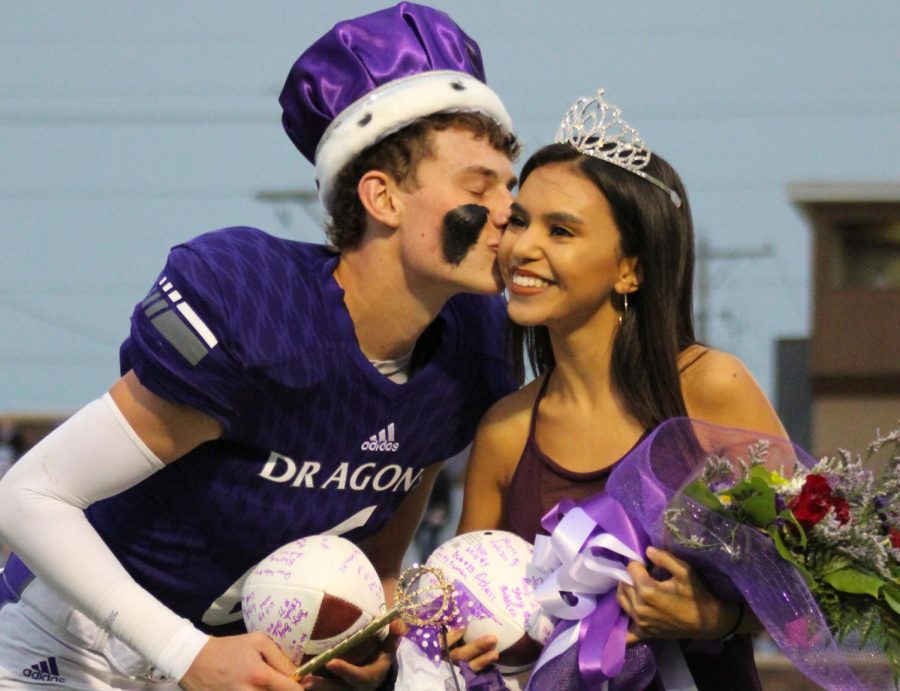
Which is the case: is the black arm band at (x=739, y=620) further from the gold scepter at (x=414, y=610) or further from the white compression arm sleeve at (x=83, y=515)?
the white compression arm sleeve at (x=83, y=515)

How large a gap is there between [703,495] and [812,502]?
0.21 metres

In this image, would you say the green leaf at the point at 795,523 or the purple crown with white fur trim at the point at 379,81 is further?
the purple crown with white fur trim at the point at 379,81

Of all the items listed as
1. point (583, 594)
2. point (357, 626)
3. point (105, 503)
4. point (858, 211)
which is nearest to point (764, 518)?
point (583, 594)

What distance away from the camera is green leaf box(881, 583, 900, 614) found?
122 inches

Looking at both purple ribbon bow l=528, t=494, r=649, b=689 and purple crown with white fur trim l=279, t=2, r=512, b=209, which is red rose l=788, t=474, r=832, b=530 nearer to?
purple ribbon bow l=528, t=494, r=649, b=689

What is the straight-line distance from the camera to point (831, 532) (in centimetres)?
309

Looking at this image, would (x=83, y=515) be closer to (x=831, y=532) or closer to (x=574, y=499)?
(x=574, y=499)

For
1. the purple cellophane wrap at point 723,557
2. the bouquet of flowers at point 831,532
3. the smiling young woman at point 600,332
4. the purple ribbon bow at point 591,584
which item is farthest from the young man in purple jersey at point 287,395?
the bouquet of flowers at point 831,532

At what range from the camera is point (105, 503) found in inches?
153

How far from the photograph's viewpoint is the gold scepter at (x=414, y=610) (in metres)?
3.35

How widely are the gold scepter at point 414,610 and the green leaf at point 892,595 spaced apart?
2.80 ft

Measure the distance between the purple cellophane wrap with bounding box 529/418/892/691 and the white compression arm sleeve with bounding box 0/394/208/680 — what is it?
862 millimetres
